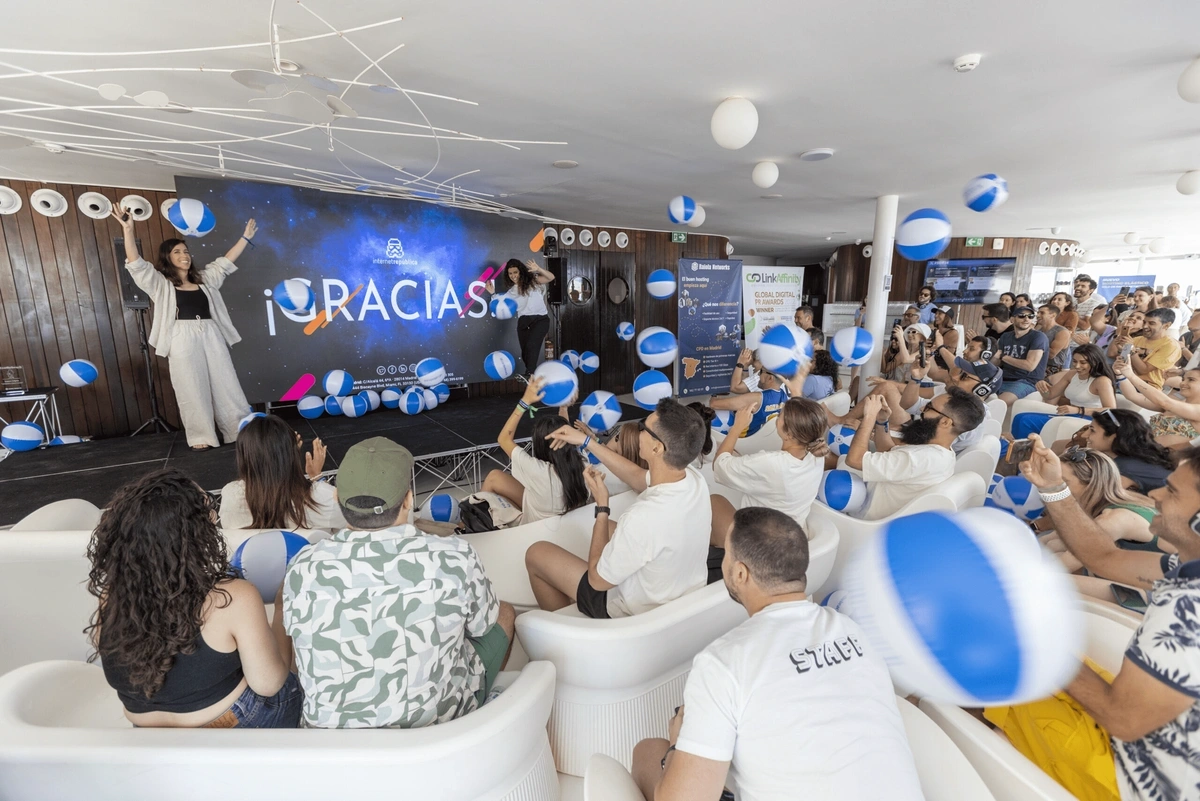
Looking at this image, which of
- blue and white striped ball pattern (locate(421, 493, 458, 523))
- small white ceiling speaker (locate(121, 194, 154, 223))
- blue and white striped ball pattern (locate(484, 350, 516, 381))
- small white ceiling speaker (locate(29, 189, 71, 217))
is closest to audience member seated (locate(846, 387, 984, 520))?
blue and white striped ball pattern (locate(421, 493, 458, 523))

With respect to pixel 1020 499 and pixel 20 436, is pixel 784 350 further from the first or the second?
pixel 20 436

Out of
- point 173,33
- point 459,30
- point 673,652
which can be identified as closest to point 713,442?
point 673,652

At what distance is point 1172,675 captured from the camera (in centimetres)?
88

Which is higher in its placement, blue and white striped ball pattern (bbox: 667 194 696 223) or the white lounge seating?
blue and white striped ball pattern (bbox: 667 194 696 223)

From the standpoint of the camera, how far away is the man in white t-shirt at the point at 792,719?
87 centimetres

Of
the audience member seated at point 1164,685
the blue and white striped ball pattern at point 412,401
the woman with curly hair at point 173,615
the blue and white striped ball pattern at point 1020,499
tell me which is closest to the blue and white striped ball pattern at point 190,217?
the blue and white striped ball pattern at point 412,401

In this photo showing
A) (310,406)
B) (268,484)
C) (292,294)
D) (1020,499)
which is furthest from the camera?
(310,406)

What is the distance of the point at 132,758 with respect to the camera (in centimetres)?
104

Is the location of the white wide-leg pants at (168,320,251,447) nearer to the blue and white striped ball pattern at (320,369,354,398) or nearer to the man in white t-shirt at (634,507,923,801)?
the blue and white striped ball pattern at (320,369,354,398)

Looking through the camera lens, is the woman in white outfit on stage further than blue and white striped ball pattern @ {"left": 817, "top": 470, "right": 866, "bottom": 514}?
Yes

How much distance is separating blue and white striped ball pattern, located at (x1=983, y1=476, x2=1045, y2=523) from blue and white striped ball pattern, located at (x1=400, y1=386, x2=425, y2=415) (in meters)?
4.44

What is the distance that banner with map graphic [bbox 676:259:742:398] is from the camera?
644 cm

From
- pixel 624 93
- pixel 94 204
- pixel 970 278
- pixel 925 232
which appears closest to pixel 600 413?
pixel 624 93

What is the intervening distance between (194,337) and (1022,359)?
22.0 feet
